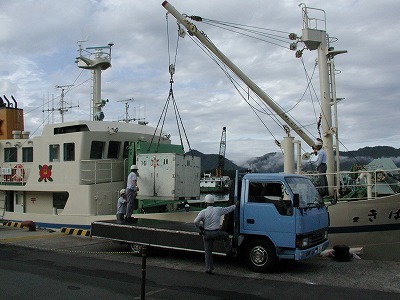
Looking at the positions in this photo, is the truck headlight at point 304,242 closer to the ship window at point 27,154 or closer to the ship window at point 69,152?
the ship window at point 69,152

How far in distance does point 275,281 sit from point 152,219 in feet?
17.4

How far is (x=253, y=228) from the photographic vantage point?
8.93 m

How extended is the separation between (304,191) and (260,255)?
5.61 feet

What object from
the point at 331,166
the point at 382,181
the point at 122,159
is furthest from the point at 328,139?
the point at 122,159

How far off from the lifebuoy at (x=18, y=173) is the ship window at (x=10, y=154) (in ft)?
2.20

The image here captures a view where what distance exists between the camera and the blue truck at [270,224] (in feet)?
28.0

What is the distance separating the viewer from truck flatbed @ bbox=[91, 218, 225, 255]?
9547mm

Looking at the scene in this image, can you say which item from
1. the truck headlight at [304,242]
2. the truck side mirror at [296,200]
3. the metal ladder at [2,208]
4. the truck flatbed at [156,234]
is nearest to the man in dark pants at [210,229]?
the truck flatbed at [156,234]

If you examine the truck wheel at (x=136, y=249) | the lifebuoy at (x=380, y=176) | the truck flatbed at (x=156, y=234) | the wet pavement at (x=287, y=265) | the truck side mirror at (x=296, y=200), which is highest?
the lifebuoy at (x=380, y=176)

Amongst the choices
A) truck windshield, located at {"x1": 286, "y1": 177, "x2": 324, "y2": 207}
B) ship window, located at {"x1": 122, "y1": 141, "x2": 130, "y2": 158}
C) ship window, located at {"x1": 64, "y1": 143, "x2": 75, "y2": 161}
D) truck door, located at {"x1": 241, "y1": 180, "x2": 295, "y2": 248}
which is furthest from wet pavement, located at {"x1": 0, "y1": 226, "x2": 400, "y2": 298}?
ship window, located at {"x1": 122, "y1": 141, "x2": 130, "y2": 158}

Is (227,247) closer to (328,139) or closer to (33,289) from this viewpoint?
(33,289)

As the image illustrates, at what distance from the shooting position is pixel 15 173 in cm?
1622

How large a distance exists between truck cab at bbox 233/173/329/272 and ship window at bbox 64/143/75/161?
7.33 m

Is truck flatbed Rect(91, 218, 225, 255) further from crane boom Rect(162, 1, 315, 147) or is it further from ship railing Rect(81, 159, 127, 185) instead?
crane boom Rect(162, 1, 315, 147)
